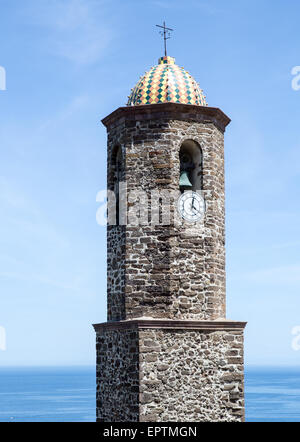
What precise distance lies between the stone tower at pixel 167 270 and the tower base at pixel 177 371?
2 centimetres

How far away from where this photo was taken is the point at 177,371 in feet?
59.2

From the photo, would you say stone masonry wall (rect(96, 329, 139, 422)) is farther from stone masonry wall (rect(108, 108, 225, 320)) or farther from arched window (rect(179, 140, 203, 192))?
arched window (rect(179, 140, 203, 192))

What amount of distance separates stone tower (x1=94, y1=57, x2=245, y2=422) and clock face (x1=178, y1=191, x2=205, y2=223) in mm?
27

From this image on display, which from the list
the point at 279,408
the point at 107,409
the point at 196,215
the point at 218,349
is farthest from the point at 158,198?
the point at 279,408

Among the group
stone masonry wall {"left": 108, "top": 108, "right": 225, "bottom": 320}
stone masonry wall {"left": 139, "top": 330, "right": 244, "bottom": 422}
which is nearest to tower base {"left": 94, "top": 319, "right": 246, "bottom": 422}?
stone masonry wall {"left": 139, "top": 330, "right": 244, "bottom": 422}

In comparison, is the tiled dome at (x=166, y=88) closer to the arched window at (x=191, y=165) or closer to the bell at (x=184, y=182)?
the arched window at (x=191, y=165)

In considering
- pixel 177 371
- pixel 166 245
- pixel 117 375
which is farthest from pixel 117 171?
pixel 177 371

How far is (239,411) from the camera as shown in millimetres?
18375

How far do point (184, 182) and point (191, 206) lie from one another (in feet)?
1.78

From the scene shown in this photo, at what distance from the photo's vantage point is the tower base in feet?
58.4

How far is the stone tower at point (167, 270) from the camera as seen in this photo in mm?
18000

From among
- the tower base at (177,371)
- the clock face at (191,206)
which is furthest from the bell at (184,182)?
the tower base at (177,371)

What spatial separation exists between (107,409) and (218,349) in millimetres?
2812
